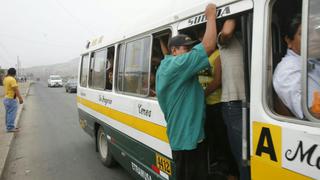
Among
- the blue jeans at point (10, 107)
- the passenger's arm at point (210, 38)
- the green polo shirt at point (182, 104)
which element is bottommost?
the blue jeans at point (10, 107)

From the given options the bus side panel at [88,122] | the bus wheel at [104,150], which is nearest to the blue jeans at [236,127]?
the bus wheel at [104,150]

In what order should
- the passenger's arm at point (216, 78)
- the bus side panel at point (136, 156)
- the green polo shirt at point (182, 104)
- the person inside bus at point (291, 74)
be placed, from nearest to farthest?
the person inside bus at point (291, 74) → the green polo shirt at point (182, 104) → the passenger's arm at point (216, 78) → the bus side panel at point (136, 156)

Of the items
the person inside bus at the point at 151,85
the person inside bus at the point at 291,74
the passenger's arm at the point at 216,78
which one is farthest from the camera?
the person inside bus at the point at 151,85

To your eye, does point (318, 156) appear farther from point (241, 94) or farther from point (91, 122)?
point (91, 122)

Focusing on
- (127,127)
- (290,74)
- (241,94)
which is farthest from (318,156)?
(127,127)

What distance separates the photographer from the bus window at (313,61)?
6.29 feet

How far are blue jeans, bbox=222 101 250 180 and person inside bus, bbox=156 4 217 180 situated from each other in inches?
8.3

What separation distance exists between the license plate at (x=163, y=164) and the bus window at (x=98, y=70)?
8.21ft

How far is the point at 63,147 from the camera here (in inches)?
307

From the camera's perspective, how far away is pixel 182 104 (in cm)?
272

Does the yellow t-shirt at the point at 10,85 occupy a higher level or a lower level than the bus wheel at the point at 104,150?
higher

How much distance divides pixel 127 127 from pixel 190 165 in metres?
1.88

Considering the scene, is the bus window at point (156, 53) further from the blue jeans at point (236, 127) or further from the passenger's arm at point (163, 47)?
the blue jeans at point (236, 127)

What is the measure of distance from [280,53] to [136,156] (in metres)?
2.57
